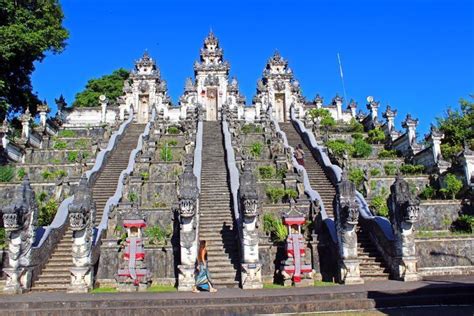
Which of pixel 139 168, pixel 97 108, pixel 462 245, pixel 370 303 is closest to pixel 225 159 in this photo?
pixel 139 168

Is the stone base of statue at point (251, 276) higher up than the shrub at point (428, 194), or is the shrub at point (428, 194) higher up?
the shrub at point (428, 194)

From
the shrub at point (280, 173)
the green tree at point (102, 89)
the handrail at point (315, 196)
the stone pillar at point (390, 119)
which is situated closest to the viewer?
the handrail at point (315, 196)

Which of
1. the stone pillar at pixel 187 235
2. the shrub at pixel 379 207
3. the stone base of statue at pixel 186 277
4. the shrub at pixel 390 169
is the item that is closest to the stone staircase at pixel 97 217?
the stone base of statue at pixel 186 277

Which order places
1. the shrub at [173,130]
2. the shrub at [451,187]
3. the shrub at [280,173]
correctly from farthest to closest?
the shrub at [173,130] → the shrub at [280,173] → the shrub at [451,187]

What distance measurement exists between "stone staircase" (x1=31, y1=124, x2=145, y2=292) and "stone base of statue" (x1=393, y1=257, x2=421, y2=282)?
9670mm

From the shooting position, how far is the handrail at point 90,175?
1434 centimetres

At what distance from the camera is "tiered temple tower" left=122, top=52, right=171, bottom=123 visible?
137 ft

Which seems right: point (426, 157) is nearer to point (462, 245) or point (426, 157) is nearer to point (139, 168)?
point (462, 245)

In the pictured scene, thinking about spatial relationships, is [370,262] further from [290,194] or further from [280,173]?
[280,173]

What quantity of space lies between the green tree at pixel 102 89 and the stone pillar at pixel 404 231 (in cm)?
4563

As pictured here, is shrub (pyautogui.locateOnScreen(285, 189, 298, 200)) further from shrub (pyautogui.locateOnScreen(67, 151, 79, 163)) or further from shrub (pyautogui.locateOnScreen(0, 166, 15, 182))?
shrub (pyautogui.locateOnScreen(0, 166, 15, 182))

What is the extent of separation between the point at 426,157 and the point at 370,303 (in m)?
17.7

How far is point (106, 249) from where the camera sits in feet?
44.3

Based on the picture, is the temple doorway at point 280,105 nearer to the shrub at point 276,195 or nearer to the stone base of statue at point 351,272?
the shrub at point 276,195
